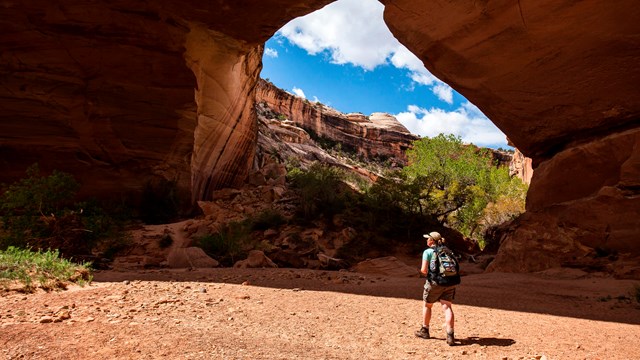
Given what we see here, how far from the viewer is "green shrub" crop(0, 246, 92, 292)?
4490 mm

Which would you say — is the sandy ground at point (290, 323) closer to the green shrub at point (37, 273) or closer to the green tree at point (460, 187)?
the green shrub at point (37, 273)

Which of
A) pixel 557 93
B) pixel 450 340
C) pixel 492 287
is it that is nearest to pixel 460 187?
pixel 557 93

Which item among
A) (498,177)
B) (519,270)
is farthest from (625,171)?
(498,177)

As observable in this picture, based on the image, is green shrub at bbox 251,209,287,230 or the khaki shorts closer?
the khaki shorts

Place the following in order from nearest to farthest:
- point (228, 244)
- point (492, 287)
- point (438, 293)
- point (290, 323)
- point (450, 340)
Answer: point (450, 340) → point (438, 293) → point (290, 323) → point (492, 287) → point (228, 244)

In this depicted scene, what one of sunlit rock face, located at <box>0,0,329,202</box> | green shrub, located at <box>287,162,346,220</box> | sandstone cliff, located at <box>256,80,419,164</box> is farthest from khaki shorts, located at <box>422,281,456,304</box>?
sandstone cliff, located at <box>256,80,419,164</box>

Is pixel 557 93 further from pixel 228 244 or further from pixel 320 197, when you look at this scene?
pixel 228 244

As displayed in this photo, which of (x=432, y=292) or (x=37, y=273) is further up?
(x=432, y=292)

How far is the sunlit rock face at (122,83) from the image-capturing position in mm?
11211

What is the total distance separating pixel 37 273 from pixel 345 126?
171 ft

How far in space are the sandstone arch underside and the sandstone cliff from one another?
3417 centimetres

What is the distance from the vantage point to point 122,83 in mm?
12422

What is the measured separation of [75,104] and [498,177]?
77.5ft

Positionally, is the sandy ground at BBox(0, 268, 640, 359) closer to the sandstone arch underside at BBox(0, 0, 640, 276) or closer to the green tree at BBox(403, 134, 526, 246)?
the sandstone arch underside at BBox(0, 0, 640, 276)
